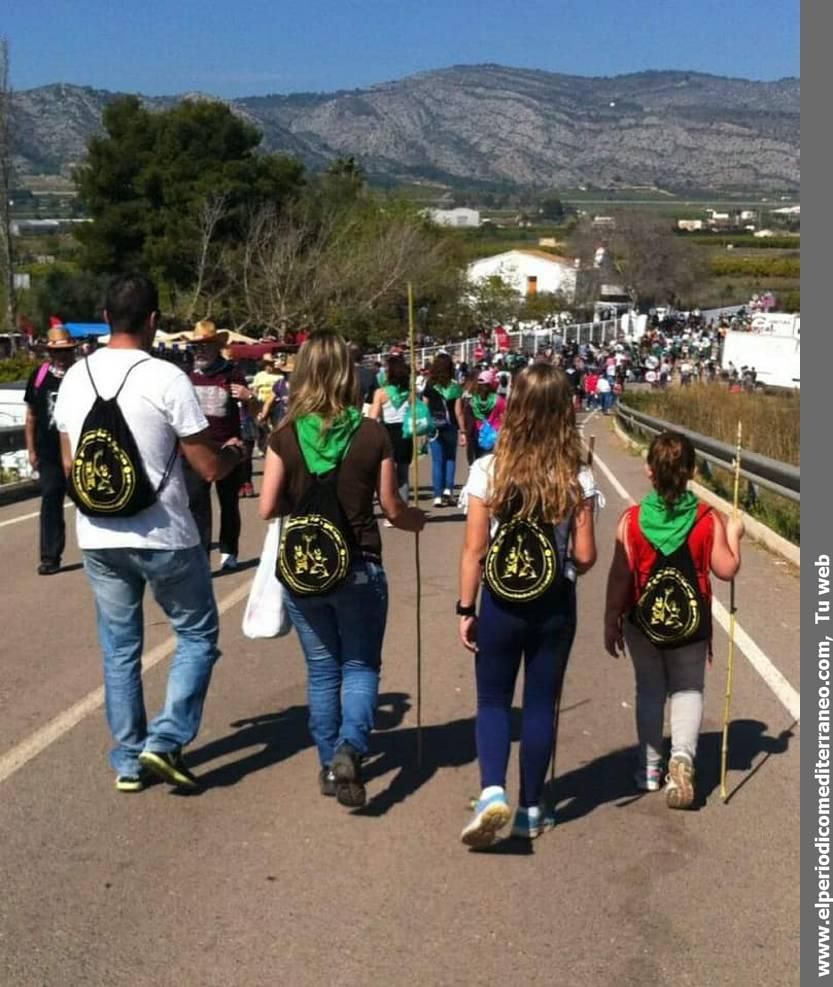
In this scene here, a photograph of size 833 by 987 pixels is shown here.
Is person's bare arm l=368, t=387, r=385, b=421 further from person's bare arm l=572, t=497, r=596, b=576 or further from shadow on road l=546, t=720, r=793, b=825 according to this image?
person's bare arm l=572, t=497, r=596, b=576

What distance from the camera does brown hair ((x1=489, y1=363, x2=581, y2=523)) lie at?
5.21 metres

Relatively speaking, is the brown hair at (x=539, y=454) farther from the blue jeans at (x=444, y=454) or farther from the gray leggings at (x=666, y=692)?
the blue jeans at (x=444, y=454)

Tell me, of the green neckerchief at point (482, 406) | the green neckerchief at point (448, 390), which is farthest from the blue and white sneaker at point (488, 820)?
the green neckerchief at point (482, 406)

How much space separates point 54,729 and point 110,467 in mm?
1940

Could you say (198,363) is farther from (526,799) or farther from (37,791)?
(526,799)

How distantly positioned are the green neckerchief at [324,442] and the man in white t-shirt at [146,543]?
0.39 meters

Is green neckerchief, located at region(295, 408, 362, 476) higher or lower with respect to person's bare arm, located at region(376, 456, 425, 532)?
higher

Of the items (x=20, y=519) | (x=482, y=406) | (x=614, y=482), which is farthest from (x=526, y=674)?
(x=614, y=482)

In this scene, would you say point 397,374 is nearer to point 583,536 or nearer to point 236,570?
point 236,570

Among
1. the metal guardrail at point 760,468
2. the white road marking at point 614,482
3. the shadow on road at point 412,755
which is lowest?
the white road marking at point 614,482

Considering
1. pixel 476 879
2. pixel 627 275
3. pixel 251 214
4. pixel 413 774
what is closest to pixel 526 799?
pixel 476 879

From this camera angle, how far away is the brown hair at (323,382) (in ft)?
18.7

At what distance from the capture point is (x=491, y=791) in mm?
5234

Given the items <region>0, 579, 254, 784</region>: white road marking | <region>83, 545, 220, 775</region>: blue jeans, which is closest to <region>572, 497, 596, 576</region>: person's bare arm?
<region>83, 545, 220, 775</region>: blue jeans
